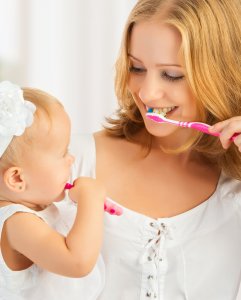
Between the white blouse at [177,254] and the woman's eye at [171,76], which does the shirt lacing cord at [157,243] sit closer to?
the white blouse at [177,254]

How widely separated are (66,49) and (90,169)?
134cm

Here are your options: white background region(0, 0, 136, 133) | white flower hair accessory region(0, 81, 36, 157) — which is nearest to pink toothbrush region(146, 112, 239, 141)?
white flower hair accessory region(0, 81, 36, 157)

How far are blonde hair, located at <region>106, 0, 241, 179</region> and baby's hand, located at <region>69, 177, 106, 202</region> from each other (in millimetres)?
318

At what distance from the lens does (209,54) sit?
1525 millimetres

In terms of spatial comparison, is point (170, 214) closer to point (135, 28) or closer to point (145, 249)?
point (145, 249)

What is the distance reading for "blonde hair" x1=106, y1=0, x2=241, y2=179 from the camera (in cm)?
150

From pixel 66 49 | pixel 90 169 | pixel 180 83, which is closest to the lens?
pixel 180 83

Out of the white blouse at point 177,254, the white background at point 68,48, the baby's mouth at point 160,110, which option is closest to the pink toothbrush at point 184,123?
the baby's mouth at point 160,110

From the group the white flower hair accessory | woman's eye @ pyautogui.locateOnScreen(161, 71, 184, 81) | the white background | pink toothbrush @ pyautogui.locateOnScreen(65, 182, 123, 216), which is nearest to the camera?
the white flower hair accessory

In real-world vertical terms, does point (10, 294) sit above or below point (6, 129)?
below

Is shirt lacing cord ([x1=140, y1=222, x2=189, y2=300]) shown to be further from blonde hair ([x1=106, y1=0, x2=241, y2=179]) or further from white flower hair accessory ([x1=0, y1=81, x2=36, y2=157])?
white flower hair accessory ([x1=0, y1=81, x2=36, y2=157])

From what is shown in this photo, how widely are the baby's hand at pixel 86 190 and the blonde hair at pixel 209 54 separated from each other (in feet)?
1.04

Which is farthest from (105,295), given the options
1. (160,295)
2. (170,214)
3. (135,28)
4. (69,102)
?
(69,102)

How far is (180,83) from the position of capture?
4.96 ft
